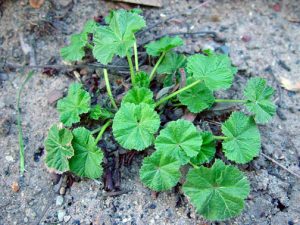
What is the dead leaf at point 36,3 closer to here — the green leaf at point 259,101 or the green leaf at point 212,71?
the green leaf at point 212,71

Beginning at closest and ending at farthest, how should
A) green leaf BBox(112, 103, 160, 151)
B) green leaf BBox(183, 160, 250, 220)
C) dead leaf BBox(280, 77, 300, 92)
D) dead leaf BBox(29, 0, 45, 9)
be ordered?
green leaf BBox(183, 160, 250, 220) < green leaf BBox(112, 103, 160, 151) < dead leaf BBox(280, 77, 300, 92) < dead leaf BBox(29, 0, 45, 9)

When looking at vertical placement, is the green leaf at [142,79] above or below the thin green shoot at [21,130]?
above

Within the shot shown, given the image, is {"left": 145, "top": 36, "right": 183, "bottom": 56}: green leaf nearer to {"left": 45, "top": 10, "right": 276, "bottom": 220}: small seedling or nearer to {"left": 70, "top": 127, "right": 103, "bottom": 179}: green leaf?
{"left": 45, "top": 10, "right": 276, "bottom": 220}: small seedling

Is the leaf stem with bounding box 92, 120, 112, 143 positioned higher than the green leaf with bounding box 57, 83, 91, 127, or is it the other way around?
the green leaf with bounding box 57, 83, 91, 127

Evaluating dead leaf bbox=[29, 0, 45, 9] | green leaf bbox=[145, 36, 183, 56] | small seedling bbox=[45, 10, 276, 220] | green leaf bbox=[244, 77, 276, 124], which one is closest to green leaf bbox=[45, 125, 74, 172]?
small seedling bbox=[45, 10, 276, 220]

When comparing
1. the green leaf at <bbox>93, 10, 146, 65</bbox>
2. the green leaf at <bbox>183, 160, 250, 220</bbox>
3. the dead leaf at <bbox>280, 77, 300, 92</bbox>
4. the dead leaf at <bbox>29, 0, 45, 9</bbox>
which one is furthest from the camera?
the dead leaf at <bbox>29, 0, 45, 9</bbox>

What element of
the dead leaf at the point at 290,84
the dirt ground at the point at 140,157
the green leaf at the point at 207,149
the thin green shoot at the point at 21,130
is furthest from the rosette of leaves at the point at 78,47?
the dead leaf at the point at 290,84

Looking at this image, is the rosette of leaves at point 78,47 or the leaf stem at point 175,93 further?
the rosette of leaves at point 78,47

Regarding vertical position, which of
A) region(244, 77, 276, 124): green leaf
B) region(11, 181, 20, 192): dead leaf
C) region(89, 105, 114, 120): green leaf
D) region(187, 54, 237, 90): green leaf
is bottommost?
region(11, 181, 20, 192): dead leaf
